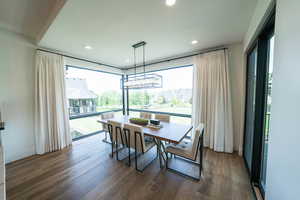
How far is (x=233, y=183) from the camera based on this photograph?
5.90 ft

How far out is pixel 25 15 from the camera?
1.87m

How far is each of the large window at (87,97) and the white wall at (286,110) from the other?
13.5ft

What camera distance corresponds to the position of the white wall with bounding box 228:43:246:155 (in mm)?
2518

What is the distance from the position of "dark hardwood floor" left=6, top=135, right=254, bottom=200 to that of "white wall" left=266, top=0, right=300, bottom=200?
102 centimetres

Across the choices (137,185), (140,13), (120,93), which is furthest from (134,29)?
(120,93)

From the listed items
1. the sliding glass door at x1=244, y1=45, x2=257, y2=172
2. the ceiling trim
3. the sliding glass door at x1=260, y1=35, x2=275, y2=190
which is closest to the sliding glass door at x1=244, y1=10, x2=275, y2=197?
the sliding glass door at x1=260, y1=35, x2=275, y2=190

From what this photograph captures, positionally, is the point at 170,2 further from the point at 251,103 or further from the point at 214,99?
the point at 214,99

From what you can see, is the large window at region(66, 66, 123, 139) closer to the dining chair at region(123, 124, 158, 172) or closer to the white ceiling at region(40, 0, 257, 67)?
the white ceiling at region(40, 0, 257, 67)

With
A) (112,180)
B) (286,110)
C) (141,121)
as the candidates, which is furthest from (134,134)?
(286,110)

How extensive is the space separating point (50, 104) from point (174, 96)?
340 centimetres

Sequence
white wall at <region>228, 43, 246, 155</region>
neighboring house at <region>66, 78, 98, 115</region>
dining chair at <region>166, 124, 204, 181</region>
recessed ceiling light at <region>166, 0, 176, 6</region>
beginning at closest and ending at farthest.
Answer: recessed ceiling light at <region>166, 0, 176, 6</region> → dining chair at <region>166, 124, 204, 181</region> → white wall at <region>228, 43, 246, 155</region> → neighboring house at <region>66, 78, 98, 115</region>

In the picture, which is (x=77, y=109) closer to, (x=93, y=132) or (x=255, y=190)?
(x=93, y=132)

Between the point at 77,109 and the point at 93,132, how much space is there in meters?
0.99

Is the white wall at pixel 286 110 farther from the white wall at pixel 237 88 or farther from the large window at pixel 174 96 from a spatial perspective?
the large window at pixel 174 96
